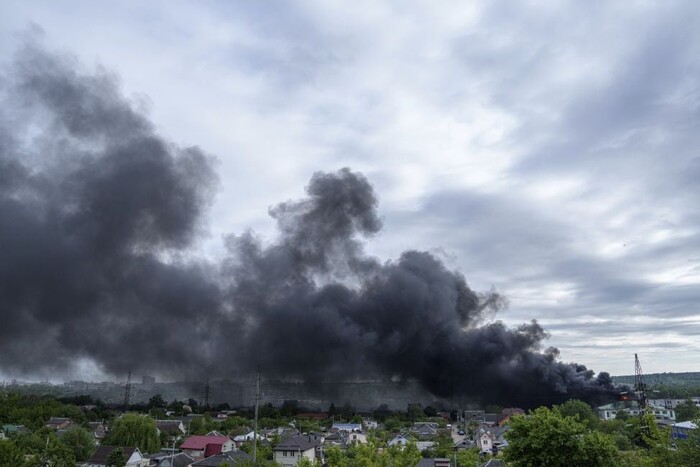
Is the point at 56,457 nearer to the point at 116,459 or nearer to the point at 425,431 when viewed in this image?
the point at 116,459

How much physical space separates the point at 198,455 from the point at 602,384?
8658 cm

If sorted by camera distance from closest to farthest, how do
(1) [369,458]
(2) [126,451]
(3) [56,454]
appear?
(1) [369,458] < (3) [56,454] < (2) [126,451]

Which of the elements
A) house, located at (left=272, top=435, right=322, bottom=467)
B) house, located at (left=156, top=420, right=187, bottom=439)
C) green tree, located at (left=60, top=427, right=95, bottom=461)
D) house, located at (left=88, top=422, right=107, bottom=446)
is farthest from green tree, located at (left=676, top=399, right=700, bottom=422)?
house, located at (left=88, top=422, right=107, bottom=446)

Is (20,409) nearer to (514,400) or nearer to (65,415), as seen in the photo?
(65,415)

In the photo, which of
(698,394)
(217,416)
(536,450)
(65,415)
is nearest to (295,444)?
(536,450)

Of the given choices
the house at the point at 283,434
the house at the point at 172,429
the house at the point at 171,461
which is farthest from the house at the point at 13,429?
the house at the point at 283,434

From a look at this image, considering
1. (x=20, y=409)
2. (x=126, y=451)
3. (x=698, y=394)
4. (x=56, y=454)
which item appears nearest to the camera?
(x=56, y=454)

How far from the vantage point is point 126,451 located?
46125mm

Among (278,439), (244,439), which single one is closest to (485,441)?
(278,439)

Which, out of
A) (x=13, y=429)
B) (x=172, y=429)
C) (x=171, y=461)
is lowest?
(x=172, y=429)

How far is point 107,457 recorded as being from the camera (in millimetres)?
44562

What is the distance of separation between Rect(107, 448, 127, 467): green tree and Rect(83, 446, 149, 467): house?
0.95m

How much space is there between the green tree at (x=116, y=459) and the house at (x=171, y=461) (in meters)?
3.15

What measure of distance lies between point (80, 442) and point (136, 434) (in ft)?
20.3
